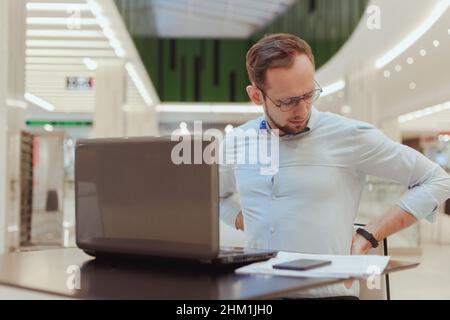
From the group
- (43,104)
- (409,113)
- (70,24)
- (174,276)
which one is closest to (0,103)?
(70,24)

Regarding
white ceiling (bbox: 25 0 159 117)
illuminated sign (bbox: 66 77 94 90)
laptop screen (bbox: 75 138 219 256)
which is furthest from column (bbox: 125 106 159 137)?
laptop screen (bbox: 75 138 219 256)

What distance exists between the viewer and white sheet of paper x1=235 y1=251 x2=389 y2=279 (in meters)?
1.16

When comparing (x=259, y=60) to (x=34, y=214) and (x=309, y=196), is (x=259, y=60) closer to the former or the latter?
(x=309, y=196)

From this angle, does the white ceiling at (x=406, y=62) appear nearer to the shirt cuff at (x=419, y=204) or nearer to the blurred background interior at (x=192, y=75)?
the blurred background interior at (x=192, y=75)

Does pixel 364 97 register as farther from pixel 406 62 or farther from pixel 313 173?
pixel 313 173

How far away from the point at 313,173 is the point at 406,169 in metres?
0.28

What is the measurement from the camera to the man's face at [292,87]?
5.45ft

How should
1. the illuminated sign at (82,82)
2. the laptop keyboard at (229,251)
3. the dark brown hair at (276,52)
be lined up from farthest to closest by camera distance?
1. the illuminated sign at (82,82)
2. the dark brown hair at (276,52)
3. the laptop keyboard at (229,251)

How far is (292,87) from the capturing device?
1.67 meters

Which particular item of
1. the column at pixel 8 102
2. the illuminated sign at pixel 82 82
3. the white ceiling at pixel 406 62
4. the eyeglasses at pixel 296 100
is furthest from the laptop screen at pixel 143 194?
the illuminated sign at pixel 82 82

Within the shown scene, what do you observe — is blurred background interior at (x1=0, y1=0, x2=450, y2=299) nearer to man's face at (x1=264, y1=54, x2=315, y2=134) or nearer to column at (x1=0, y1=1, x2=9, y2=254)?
column at (x1=0, y1=1, x2=9, y2=254)

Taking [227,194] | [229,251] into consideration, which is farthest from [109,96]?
[229,251]

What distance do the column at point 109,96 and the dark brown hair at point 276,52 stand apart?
10.1m

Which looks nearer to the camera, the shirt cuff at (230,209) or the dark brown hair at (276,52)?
the dark brown hair at (276,52)
